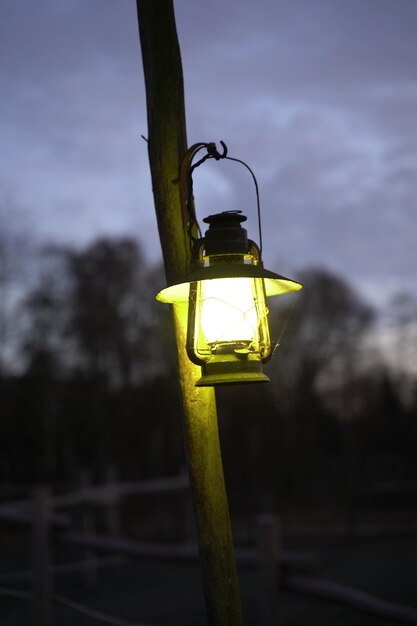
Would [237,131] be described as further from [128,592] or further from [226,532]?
[128,592]

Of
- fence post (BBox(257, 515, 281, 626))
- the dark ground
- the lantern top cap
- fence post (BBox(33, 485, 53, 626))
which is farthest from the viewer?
the dark ground

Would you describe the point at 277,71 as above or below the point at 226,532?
above

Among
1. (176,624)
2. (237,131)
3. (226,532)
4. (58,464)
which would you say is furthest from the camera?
(58,464)

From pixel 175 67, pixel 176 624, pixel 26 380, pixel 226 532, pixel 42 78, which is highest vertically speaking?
pixel 42 78

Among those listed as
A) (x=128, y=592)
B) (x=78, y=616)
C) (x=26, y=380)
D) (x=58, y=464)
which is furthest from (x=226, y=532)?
(x=26, y=380)

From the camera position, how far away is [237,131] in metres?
4.75

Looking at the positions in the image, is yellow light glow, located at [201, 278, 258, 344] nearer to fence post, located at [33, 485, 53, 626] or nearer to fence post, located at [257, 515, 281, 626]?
fence post, located at [257, 515, 281, 626]

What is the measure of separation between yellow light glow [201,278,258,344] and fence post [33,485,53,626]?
2.52 metres

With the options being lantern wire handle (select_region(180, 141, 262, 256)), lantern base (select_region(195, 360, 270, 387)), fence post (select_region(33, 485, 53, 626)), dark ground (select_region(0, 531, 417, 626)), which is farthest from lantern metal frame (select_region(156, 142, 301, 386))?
fence post (select_region(33, 485, 53, 626))

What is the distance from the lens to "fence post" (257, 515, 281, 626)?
3574mm

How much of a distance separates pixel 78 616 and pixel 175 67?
2.64 m

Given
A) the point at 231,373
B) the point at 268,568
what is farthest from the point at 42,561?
the point at 231,373

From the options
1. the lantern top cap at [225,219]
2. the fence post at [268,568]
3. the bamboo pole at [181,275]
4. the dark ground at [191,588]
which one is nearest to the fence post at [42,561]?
the dark ground at [191,588]

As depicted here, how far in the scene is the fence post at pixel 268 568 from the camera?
3574 mm
